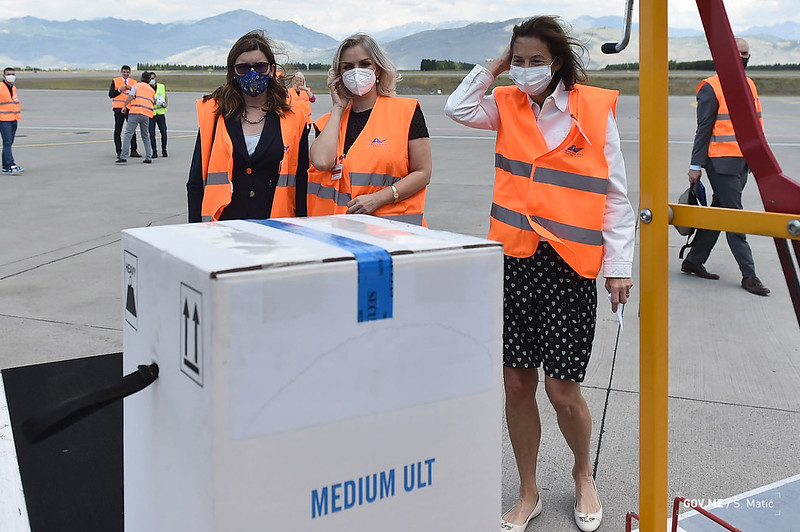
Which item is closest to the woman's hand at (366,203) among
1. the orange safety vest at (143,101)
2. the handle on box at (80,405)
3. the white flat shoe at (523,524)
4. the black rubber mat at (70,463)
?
the black rubber mat at (70,463)

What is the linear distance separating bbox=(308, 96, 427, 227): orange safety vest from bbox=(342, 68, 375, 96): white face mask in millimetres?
85

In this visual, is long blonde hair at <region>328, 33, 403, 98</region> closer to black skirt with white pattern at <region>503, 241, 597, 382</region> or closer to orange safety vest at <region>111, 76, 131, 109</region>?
black skirt with white pattern at <region>503, 241, 597, 382</region>

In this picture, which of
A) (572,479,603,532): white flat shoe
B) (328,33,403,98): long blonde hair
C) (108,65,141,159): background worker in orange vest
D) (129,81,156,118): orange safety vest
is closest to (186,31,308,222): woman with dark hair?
(328,33,403,98): long blonde hair

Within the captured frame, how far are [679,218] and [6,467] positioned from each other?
277 centimetres

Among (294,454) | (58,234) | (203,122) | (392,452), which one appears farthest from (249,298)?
(58,234)

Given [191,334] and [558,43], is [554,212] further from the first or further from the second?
[191,334]

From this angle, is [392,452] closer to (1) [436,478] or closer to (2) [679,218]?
(1) [436,478]

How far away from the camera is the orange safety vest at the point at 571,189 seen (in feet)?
8.36

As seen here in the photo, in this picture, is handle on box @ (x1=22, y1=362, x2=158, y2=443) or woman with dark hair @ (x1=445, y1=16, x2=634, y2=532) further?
woman with dark hair @ (x1=445, y1=16, x2=634, y2=532)

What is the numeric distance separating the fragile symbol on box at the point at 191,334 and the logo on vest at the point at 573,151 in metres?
1.72

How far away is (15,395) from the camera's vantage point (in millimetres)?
3918

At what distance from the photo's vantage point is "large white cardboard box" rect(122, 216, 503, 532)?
1.06m

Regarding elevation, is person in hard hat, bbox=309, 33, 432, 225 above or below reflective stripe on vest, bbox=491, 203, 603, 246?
above

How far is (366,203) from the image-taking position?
3062 millimetres
